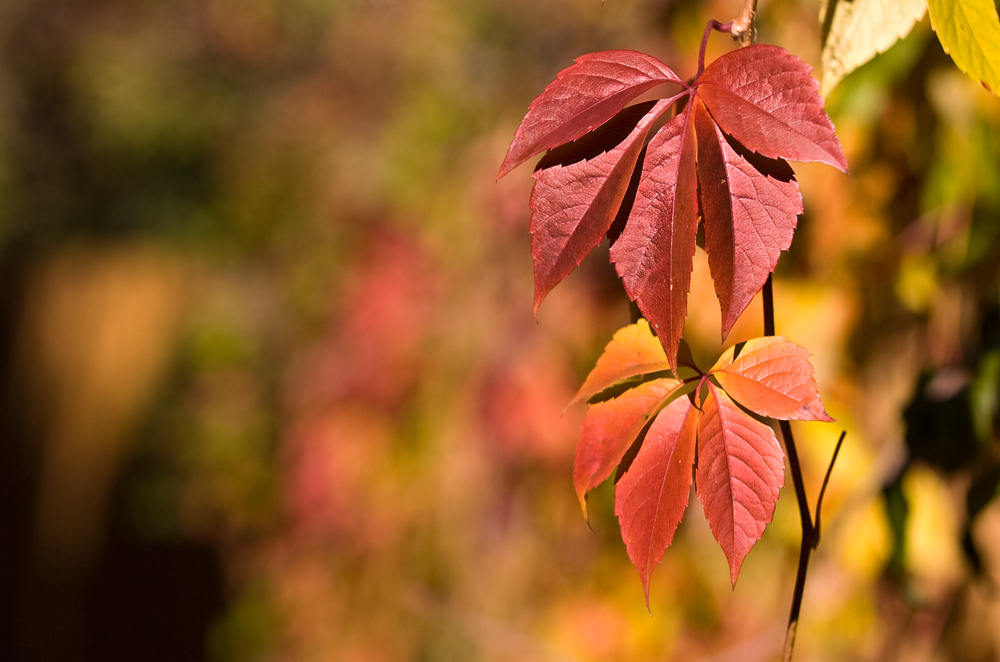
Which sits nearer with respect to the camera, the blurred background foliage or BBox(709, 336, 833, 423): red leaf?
BBox(709, 336, 833, 423): red leaf

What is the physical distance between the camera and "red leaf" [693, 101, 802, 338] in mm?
346

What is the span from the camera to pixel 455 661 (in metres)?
2.45

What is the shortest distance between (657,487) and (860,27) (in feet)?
1.15

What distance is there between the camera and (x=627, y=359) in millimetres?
416

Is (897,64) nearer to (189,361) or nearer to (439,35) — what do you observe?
(439,35)

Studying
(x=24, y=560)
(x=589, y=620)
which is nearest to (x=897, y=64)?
(x=589, y=620)

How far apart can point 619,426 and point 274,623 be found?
3308 millimetres

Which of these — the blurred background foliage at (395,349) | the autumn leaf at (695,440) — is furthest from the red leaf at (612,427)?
the blurred background foliage at (395,349)

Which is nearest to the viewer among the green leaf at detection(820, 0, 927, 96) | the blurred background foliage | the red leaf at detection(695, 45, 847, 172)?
the red leaf at detection(695, 45, 847, 172)

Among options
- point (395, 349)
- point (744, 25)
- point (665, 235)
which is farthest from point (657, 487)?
point (395, 349)

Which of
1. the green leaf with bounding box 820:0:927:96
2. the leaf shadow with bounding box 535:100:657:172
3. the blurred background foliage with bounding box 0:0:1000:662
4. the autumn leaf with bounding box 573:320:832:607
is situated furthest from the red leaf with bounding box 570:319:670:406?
the blurred background foliage with bounding box 0:0:1000:662

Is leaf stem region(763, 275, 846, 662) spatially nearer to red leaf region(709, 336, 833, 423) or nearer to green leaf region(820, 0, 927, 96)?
red leaf region(709, 336, 833, 423)

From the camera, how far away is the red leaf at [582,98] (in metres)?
0.37

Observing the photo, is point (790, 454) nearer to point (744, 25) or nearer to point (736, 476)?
point (736, 476)
